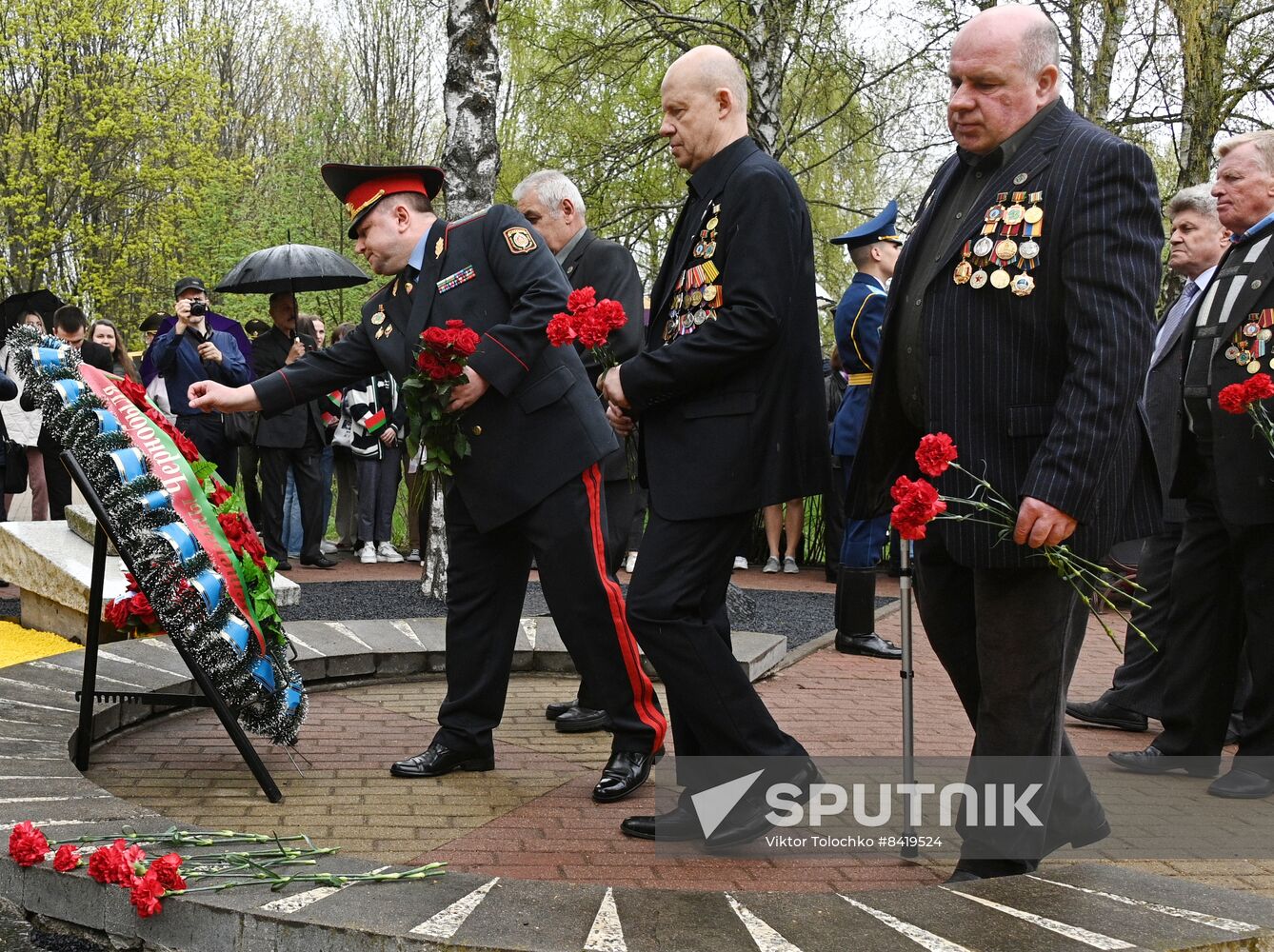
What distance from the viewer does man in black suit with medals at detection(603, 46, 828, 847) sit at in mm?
4059

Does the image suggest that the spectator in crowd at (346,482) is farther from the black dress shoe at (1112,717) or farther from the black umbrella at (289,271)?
the black dress shoe at (1112,717)

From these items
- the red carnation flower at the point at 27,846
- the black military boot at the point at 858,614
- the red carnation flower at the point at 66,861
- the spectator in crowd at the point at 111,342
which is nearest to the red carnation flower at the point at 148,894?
the red carnation flower at the point at 66,861

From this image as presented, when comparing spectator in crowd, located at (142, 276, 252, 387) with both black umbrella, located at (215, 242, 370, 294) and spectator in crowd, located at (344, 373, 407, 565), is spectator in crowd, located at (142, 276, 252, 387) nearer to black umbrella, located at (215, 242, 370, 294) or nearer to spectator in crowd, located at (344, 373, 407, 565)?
black umbrella, located at (215, 242, 370, 294)

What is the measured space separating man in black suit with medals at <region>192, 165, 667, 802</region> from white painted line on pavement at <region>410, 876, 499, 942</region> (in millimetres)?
1442

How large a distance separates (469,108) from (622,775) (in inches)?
237

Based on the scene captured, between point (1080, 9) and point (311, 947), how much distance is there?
16.1 meters

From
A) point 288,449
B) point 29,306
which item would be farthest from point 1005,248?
point 29,306

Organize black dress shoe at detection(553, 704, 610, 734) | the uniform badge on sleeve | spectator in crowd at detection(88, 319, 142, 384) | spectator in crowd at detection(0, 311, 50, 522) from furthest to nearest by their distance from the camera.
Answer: spectator in crowd at detection(88, 319, 142, 384) < spectator in crowd at detection(0, 311, 50, 522) < black dress shoe at detection(553, 704, 610, 734) < the uniform badge on sleeve

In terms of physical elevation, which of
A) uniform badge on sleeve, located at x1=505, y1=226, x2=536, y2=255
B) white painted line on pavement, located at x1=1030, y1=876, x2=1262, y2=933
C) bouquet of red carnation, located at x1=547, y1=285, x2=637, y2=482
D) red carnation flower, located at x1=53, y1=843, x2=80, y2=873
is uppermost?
uniform badge on sleeve, located at x1=505, y1=226, x2=536, y2=255

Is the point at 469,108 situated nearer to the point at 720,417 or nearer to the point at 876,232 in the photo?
the point at 876,232

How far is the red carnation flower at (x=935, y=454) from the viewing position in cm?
331

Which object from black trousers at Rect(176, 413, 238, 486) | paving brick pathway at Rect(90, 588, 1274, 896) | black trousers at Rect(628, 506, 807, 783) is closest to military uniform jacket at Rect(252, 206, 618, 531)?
black trousers at Rect(628, 506, 807, 783)

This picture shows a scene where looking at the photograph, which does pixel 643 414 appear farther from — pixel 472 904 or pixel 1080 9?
pixel 1080 9

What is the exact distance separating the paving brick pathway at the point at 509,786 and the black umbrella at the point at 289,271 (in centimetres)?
644
